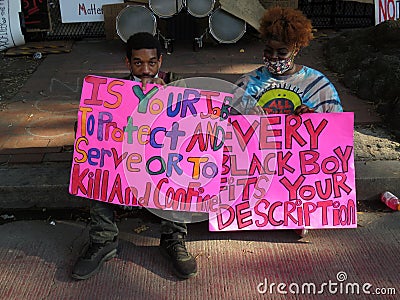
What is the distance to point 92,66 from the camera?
6.25 m

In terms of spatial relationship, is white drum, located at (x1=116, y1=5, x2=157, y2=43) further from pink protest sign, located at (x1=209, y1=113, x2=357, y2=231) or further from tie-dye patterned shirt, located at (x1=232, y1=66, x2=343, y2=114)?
pink protest sign, located at (x1=209, y1=113, x2=357, y2=231)

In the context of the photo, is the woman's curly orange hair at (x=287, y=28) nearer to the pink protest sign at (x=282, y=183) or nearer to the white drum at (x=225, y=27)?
the pink protest sign at (x=282, y=183)

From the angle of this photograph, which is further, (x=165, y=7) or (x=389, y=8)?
(x=389, y=8)

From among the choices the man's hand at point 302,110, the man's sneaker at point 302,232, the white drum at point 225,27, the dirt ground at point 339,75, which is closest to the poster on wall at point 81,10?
the dirt ground at point 339,75

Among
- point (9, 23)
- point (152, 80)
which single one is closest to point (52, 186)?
point (152, 80)

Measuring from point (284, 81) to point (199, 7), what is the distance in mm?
3540

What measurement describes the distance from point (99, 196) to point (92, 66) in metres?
3.61

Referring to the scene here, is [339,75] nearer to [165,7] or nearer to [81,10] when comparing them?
[165,7]

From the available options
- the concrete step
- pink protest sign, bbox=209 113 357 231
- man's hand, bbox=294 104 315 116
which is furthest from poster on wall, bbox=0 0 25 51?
man's hand, bbox=294 104 315 116

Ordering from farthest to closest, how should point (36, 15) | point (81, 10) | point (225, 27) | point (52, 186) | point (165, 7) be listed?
1. point (81, 10)
2. point (36, 15)
3. point (225, 27)
4. point (165, 7)
5. point (52, 186)

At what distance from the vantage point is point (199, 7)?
6406mm

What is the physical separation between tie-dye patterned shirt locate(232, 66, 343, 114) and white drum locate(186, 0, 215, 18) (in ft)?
11.2

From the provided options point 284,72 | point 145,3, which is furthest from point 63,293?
point 145,3

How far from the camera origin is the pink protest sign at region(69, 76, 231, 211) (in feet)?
9.66
